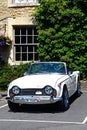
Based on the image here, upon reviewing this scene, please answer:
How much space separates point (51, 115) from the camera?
11.2 metres

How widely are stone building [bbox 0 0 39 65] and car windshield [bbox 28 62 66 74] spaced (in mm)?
7293

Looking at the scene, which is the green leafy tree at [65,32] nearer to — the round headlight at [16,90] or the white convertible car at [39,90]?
the white convertible car at [39,90]

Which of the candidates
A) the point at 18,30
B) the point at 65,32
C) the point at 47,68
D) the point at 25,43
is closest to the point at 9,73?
the point at 25,43

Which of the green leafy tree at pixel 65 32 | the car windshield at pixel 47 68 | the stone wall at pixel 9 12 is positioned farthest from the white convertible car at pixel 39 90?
the stone wall at pixel 9 12

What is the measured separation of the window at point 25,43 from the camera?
68.8 ft

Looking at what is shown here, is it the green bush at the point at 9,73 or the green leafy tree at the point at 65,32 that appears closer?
the green bush at the point at 9,73

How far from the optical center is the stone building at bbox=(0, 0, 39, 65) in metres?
20.9

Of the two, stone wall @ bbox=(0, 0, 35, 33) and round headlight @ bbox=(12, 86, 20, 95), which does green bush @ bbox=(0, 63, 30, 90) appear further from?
round headlight @ bbox=(12, 86, 20, 95)

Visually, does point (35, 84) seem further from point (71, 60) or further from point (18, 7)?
point (18, 7)

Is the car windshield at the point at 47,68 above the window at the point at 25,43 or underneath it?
underneath

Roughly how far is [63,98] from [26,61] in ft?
31.0

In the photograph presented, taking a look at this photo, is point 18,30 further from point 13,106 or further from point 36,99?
point 36,99

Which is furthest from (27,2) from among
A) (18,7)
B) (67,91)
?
(67,91)

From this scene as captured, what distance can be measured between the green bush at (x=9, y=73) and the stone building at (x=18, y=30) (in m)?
1.24
